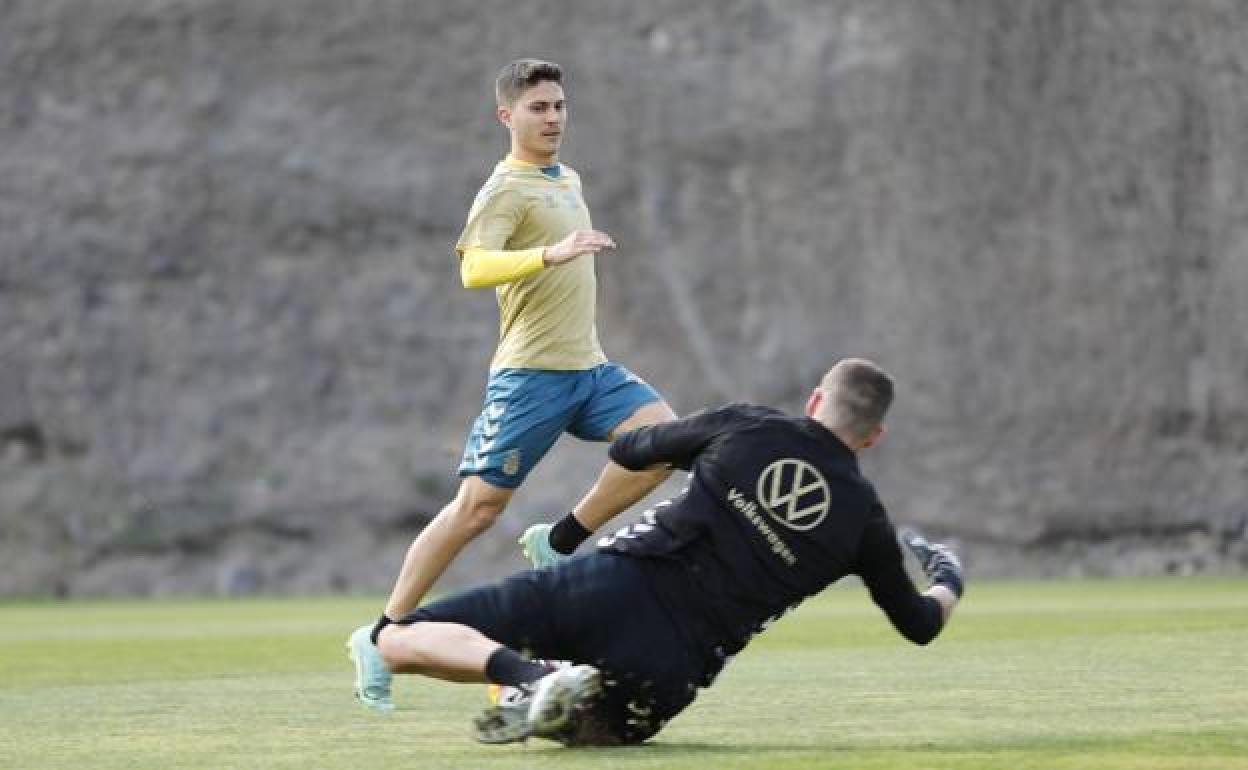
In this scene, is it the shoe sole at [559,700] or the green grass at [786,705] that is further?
the green grass at [786,705]

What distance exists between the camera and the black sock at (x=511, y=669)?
→ 5109mm

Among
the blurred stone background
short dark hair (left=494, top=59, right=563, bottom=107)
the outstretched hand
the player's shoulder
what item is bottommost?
the blurred stone background

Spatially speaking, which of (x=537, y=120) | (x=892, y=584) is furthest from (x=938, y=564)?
(x=537, y=120)

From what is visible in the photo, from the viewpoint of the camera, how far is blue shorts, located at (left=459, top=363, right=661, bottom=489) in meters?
7.04

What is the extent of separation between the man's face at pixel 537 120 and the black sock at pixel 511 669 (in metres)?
2.42

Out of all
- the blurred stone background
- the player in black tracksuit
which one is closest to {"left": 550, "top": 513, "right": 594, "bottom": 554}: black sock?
the player in black tracksuit

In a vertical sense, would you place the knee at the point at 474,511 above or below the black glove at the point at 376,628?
above

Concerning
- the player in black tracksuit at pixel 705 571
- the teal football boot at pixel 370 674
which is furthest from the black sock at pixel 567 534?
the player in black tracksuit at pixel 705 571

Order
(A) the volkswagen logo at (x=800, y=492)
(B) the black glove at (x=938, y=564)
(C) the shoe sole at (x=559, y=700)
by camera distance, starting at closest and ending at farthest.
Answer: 1. (C) the shoe sole at (x=559, y=700)
2. (A) the volkswagen logo at (x=800, y=492)
3. (B) the black glove at (x=938, y=564)

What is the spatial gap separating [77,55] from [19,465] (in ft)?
14.2

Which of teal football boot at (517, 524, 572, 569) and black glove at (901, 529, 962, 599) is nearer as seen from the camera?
black glove at (901, 529, 962, 599)

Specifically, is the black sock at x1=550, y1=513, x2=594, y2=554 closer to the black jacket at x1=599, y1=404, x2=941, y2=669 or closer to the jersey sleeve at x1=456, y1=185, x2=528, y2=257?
the jersey sleeve at x1=456, y1=185, x2=528, y2=257

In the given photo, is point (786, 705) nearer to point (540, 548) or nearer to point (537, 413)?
point (540, 548)

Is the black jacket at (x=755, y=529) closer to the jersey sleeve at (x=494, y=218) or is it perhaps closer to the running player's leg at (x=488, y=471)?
the running player's leg at (x=488, y=471)
